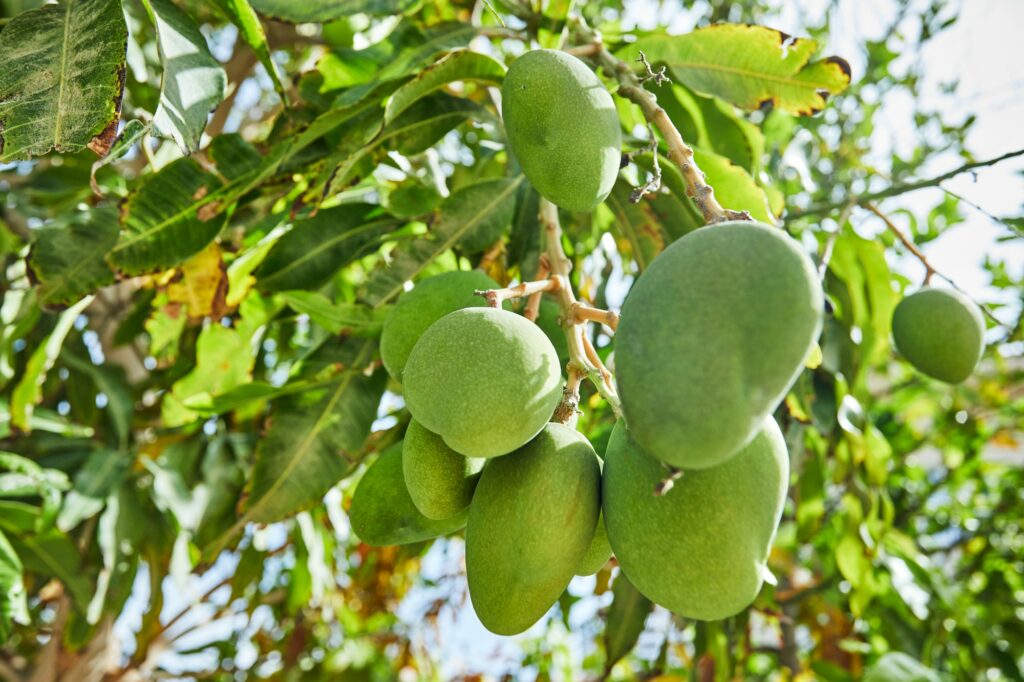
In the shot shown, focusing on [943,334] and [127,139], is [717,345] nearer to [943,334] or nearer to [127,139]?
[127,139]

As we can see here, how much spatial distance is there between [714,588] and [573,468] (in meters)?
0.19

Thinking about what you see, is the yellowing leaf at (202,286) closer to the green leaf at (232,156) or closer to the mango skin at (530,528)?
the green leaf at (232,156)

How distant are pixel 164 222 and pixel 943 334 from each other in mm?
1404

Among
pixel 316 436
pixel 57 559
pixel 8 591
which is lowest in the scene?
pixel 57 559

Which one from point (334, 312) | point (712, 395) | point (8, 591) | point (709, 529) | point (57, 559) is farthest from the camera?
point (57, 559)

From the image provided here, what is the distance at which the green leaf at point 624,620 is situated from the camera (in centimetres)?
166

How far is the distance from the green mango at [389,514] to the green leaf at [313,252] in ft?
1.87

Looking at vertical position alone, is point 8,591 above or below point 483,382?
below

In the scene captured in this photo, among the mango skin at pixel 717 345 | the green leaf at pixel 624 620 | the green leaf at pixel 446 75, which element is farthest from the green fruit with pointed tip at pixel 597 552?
the green leaf at pixel 624 620

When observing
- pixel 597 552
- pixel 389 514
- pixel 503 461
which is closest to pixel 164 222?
pixel 389 514

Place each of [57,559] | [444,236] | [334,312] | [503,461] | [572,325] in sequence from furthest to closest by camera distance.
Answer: [57,559]
[444,236]
[334,312]
[572,325]
[503,461]

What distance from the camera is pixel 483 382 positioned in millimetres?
755

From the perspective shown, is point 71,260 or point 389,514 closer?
point 389,514

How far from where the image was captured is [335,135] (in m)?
1.28
